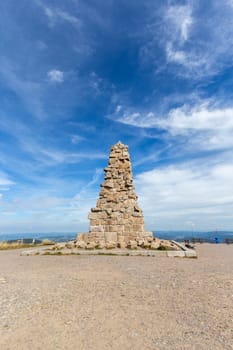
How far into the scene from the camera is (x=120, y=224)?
53.8 feet

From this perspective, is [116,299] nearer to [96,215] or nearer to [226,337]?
[226,337]

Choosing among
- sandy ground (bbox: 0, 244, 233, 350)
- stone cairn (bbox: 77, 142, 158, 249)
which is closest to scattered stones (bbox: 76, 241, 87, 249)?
stone cairn (bbox: 77, 142, 158, 249)

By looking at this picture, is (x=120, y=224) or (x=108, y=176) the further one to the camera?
(x=108, y=176)

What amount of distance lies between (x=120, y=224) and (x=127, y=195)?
1.96 metres

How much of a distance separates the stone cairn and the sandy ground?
8535 millimetres

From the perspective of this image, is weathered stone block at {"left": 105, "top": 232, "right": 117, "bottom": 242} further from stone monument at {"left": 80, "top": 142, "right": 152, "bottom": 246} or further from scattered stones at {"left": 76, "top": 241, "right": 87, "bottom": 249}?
scattered stones at {"left": 76, "top": 241, "right": 87, "bottom": 249}

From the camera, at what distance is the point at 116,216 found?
54.0 feet

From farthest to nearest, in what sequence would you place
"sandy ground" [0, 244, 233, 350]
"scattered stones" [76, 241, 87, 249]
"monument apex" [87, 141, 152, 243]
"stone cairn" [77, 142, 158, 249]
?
1. "monument apex" [87, 141, 152, 243]
2. "stone cairn" [77, 142, 158, 249]
3. "scattered stones" [76, 241, 87, 249]
4. "sandy ground" [0, 244, 233, 350]

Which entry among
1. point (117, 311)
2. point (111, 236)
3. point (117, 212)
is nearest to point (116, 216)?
point (117, 212)

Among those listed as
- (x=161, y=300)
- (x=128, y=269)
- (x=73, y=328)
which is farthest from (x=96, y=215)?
(x=73, y=328)

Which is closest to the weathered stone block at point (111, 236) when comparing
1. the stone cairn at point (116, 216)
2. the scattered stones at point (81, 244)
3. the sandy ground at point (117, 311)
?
the stone cairn at point (116, 216)

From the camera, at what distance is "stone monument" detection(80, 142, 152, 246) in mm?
16281

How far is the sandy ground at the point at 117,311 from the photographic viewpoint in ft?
11.4

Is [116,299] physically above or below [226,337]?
above
